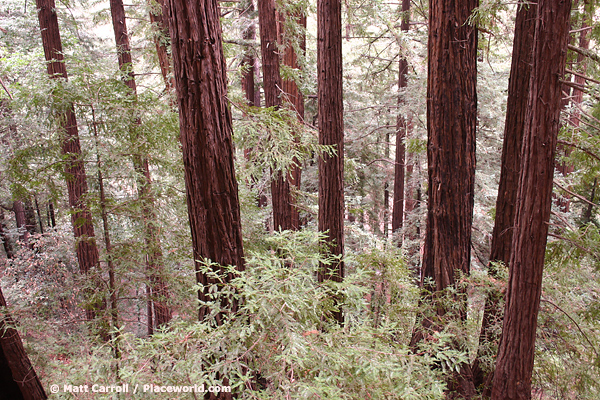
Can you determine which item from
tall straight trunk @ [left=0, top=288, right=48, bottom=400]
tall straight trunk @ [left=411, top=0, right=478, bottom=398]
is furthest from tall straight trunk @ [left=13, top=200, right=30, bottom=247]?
tall straight trunk @ [left=411, top=0, right=478, bottom=398]

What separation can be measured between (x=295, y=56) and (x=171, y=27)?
6.21m

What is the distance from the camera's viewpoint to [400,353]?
234 centimetres

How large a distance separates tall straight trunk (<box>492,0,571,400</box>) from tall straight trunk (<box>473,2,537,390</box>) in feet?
2.07

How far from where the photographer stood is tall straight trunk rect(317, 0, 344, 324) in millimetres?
5141

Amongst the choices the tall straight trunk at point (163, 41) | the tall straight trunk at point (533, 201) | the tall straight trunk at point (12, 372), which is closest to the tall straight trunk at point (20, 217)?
the tall straight trunk at point (163, 41)

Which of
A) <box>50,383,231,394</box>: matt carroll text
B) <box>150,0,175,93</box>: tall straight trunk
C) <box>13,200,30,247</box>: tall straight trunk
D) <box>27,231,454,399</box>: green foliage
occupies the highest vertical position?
<box>150,0,175,93</box>: tall straight trunk

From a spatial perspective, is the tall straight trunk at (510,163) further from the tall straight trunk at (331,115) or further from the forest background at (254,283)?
the tall straight trunk at (331,115)

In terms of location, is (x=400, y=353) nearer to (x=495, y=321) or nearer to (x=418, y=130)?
(x=495, y=321)

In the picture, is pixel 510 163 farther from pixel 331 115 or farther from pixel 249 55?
pixel 249 55

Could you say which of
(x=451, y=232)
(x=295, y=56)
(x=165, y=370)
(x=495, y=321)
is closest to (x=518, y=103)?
(x=451, y=232)

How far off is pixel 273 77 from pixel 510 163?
410 centimetres

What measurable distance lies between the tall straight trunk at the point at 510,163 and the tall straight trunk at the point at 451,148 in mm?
378

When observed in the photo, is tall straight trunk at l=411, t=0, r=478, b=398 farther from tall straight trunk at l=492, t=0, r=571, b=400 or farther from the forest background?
tall straight trunk at l=492, t=0, r=571, b=400

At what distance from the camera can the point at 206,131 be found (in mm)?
2975
